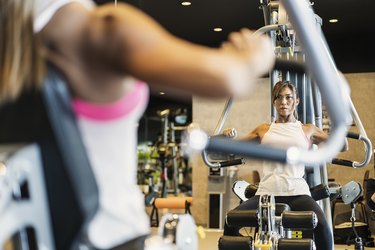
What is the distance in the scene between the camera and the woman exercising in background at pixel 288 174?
361 cm

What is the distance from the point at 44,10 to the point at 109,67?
14 cm

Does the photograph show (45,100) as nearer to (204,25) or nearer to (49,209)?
(49,209)

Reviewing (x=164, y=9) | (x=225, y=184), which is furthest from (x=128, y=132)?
(x=225, y=184)

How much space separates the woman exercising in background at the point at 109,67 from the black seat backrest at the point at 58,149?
0.02 metres

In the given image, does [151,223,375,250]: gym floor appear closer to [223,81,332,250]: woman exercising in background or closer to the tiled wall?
the tiled wall

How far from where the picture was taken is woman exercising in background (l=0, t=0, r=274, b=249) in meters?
0.80

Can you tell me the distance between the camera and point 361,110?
32.6 ft

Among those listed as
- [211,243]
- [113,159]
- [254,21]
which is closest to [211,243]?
[211,243]

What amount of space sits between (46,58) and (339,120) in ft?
1.60

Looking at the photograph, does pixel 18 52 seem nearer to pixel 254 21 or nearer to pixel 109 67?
pixel 109 67

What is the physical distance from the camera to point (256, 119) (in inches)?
411

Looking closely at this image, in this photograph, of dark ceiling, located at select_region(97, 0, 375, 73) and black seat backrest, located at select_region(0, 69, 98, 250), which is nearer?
black seat backrest, located at select_region(0, 69, 98, 250)

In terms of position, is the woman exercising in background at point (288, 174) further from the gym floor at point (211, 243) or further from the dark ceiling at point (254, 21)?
the dark ceiling at point (254, 21)

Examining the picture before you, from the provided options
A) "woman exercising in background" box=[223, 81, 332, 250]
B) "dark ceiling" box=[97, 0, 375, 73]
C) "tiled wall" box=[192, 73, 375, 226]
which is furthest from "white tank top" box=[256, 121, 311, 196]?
"tiled wall" box=[192, 73, 375, 226]
